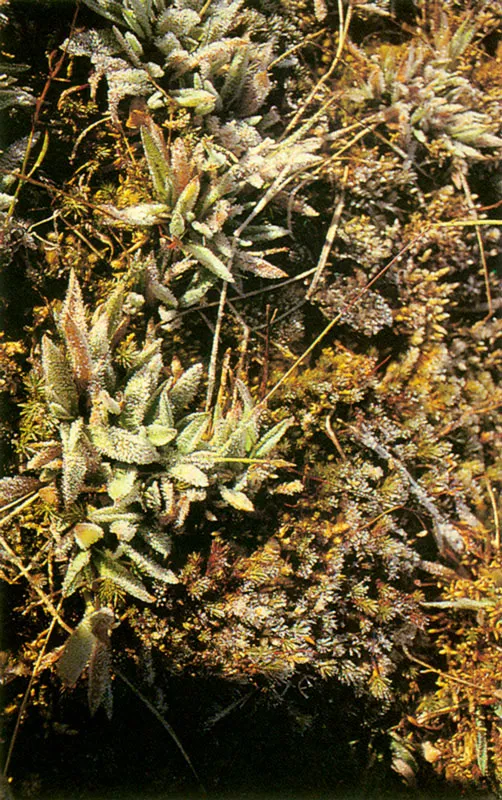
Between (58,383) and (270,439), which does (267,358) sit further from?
(58,383)

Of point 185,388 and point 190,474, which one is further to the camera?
point 185,388

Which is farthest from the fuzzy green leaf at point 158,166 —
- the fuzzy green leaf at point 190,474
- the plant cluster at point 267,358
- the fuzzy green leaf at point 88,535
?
the fuzzy green leaf at point 88,535

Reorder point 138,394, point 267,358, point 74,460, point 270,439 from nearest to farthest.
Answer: point 74,460 → point 138,394 → point 270,439 → point 267,358

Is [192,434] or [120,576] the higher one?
[192,434]

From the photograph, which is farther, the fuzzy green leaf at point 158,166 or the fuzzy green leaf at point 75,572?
the fuzzy green leaf at point 158,166

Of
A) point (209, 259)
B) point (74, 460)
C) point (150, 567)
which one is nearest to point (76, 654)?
point (150, 567)

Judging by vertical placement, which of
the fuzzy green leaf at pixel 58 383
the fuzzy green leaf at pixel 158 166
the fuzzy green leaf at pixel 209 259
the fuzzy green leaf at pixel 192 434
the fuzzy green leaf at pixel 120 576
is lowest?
the fuzzy green leaf at pixel 120 576

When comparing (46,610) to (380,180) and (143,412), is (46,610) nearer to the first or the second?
(143,412)

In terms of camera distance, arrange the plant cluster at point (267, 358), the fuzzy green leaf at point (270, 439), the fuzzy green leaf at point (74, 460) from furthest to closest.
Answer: the fuzzy green leaf at point (270, 439) < the plant cluster at point (267, 358) < the fuzzy green leaf at point (74, 460)

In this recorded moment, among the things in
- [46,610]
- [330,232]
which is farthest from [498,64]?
[46,610]

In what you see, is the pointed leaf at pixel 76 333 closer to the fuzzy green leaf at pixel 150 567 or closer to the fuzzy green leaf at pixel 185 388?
the fuzzy green leaf at pixel 185 388

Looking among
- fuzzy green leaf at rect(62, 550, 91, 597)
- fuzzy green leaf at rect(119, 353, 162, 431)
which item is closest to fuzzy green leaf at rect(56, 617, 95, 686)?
fuzzy green leaf at rect(62, 550, 91, 597)
